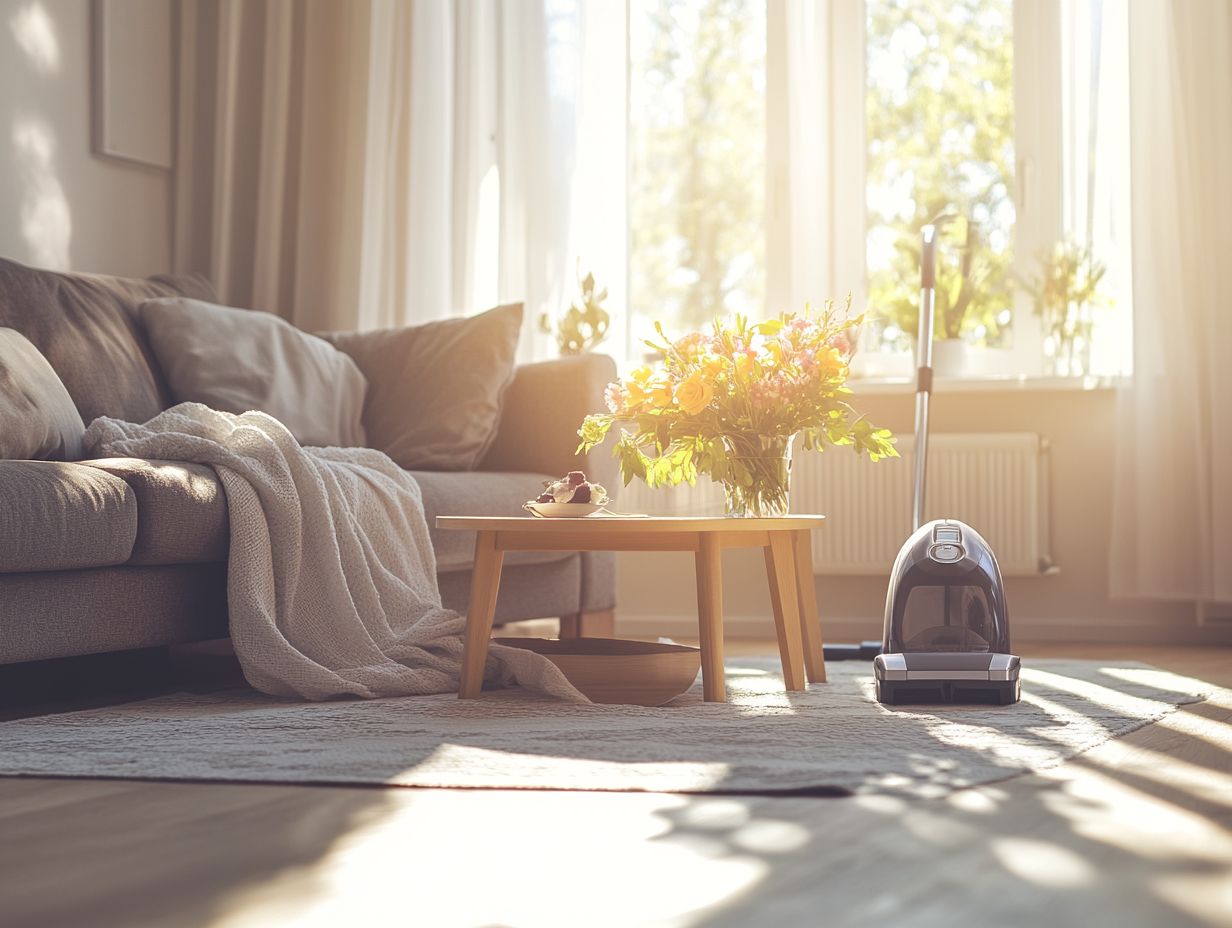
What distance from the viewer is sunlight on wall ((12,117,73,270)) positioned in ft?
12.6

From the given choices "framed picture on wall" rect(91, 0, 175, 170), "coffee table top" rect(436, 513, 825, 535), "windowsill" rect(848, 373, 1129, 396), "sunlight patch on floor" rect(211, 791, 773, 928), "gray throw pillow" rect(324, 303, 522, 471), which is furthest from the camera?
"framed picture on wall" rect(91, 0, 175, 170)

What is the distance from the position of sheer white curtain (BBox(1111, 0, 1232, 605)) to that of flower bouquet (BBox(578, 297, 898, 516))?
1615 millimetres

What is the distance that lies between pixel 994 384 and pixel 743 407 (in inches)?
71.9

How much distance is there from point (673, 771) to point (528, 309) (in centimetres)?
295

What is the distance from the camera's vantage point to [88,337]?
3.10 metres

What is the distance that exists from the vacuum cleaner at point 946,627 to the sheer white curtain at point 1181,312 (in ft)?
5.15

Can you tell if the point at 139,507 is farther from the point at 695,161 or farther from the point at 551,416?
the point at 695,161

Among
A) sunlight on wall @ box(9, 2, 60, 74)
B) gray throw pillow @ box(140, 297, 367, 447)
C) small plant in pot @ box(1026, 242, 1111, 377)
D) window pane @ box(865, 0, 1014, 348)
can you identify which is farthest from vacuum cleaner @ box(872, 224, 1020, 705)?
sunlight on wall @ box(9, 2, 60, 74)

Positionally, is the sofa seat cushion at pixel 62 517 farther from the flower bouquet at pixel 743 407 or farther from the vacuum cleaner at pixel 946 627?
the vacuum cleaner at pixel 946 627

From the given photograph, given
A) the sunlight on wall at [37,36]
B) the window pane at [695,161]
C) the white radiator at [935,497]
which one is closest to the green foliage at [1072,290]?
the white radiator at [935,497]

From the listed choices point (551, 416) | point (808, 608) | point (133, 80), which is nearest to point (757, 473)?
point (808, 608)

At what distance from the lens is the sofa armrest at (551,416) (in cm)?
351

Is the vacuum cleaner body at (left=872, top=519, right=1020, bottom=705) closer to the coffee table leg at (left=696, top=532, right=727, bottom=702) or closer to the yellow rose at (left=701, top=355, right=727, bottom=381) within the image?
the coffee table leg at (left=696, top=532, right=727, bottom=702)

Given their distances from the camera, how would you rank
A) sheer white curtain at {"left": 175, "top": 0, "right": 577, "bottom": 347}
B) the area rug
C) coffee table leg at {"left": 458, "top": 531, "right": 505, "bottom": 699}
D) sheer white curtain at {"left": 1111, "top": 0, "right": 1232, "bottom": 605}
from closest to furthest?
1. the area rug
2. coffee table leg at {"left": 458, "top": 531, "right": 505, "bottom": 699}
3. sheer white curtain at {"left": 1111, "top": 0, "right": 1232, "bottom": 605}
4. sheer white curtain at {"left": 175, "top": 0, "right": 577, "bottom": 347}
